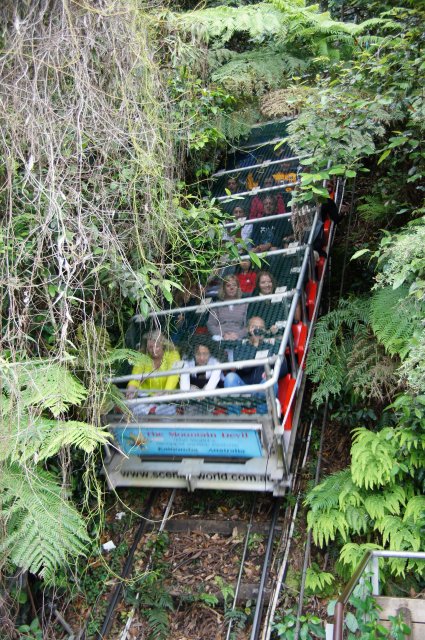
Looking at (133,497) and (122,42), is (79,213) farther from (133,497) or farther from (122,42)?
(133,497)

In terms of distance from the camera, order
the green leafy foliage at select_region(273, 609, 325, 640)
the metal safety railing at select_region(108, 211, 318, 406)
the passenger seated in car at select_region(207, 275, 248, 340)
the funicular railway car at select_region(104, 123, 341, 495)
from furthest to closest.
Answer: the passenger seated in car at select_region(207, 275, 248, 340) < the funicular railway car at select_region(104, 123, 341, 495) < the green leafy foliage at select_region(273, 609, 325, 640) < the metal safety railing at select_region(108, 211, 318, 406)

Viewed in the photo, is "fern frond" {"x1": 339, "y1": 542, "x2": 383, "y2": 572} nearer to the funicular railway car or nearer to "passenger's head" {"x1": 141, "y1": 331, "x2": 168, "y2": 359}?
the funicular railway car

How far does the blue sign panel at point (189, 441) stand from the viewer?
16.9ft

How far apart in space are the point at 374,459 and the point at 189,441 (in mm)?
1646

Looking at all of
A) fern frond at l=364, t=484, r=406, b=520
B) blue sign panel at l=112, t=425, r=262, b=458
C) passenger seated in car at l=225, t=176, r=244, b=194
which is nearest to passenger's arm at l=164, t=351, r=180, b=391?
blue sign panel at l=112, t=425, r=262, b=458

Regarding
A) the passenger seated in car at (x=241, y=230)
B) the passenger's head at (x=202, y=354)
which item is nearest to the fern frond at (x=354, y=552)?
the passenger's head at (x=202, y=354)

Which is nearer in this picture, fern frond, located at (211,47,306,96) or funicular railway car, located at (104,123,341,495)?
funicular railway car, located at (104,123,341,495)

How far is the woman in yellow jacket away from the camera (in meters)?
5.42

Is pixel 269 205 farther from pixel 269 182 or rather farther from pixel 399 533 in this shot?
pixel 399 533

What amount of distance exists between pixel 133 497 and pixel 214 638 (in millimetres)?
1753

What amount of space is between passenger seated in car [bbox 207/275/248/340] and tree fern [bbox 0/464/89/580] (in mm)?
2214

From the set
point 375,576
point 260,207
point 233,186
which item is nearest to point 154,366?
point 375,576

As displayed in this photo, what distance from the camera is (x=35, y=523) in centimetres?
432

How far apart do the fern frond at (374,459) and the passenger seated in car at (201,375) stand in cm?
140
